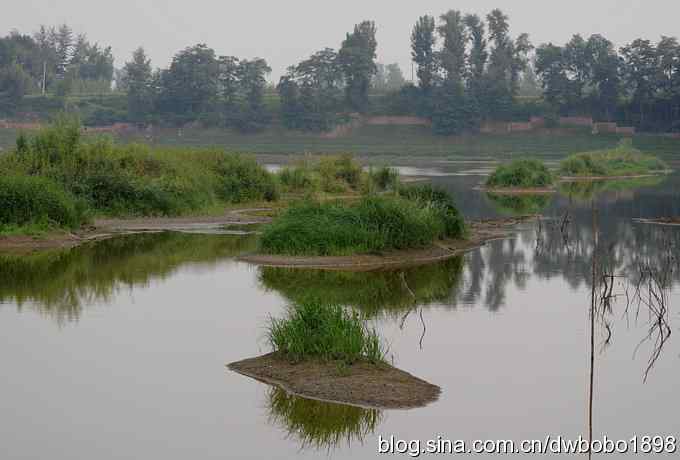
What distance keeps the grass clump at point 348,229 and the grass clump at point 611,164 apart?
4438cm

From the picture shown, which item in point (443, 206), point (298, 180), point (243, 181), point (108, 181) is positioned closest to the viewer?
point (443, 206)

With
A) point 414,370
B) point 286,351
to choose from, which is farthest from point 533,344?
point 286,351

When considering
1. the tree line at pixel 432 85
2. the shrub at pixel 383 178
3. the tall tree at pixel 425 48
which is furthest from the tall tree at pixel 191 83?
the shrub at pixel 383 178

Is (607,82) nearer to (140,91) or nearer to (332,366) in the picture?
(140,91)

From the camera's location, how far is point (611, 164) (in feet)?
249

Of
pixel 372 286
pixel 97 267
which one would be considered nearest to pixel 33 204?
pixel 97 267

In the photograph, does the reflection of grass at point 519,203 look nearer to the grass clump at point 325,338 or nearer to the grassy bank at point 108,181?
the grassy bank at point 108,181

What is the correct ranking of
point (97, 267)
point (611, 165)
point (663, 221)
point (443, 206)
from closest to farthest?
point (97, 267) → point (443, 206) → point (663, 221) → point (611, 165)

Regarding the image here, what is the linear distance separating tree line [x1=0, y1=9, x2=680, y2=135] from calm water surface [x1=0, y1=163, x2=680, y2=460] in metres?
91.1

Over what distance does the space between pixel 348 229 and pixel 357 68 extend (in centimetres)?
10775

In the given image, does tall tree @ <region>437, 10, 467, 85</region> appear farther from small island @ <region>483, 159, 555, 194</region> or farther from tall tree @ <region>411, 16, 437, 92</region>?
small island @ <region>483, 159, 555, 194</region>

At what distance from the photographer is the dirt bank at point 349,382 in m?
13.1

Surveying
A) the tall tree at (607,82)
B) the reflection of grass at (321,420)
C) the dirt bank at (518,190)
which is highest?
the tall tree at (607,82)

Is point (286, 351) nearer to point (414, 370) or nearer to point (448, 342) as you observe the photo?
point (414, 370)
